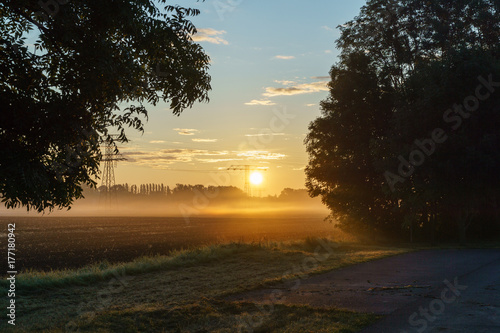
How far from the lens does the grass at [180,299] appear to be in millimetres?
9781

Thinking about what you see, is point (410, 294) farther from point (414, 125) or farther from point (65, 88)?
point (414, 125)

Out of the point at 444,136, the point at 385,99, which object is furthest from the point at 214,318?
the point at 385,99

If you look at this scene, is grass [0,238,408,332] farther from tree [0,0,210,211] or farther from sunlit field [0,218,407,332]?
tree [0,0,210,211]

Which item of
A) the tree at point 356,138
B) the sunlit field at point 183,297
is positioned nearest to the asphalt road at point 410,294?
the sunlit field at point 183,297

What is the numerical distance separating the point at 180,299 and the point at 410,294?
243 inches

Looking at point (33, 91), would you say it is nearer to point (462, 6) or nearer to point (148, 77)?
point (148, 77)

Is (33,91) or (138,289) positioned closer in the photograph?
(33,91)

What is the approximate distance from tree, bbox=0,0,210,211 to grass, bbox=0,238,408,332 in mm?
3091

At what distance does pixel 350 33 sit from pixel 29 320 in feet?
136

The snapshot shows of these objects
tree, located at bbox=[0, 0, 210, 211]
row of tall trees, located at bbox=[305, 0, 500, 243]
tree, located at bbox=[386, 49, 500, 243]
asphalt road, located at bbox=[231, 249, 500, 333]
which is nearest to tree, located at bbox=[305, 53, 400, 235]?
row of tall trees, located at bbox=[305, 0, 500, 243]

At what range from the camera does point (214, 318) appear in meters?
10.3

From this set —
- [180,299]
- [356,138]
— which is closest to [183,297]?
[180,299]

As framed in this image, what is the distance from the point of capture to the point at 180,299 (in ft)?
42.3

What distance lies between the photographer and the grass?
978 centimetres
